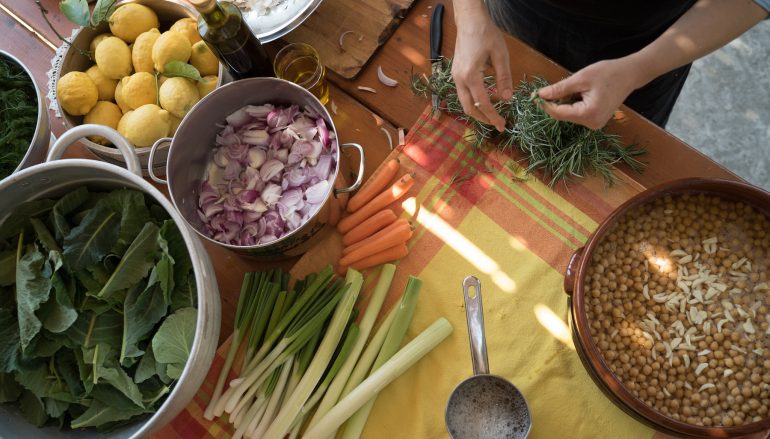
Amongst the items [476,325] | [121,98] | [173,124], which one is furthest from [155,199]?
[476,325]

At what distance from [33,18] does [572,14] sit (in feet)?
4.65

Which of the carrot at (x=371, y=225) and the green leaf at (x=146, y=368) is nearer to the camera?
the green leaf at (x=146, y=368)

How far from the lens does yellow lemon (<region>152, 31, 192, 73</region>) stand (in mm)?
1151

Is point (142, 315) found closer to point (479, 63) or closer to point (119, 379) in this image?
point (119, 379)

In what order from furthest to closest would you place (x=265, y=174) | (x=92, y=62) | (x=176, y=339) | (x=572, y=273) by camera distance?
1. (x=92, y=62)
2. (x=265, y=174)
3. (x=572, y=273)
4. (x=176, y=339)

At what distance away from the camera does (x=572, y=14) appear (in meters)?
1.27

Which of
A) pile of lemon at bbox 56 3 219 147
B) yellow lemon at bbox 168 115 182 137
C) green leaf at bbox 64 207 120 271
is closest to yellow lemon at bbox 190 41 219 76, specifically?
pile of lemon at bbox 56 3 219 147

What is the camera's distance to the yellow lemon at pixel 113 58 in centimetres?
119

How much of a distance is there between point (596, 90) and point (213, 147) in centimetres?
79

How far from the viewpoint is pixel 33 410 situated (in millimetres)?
951

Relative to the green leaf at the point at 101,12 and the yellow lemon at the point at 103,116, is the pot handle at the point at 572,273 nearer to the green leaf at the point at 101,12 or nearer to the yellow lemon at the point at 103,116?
the yellow lemon at the point at 103,116

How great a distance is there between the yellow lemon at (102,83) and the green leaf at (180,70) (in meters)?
0.16

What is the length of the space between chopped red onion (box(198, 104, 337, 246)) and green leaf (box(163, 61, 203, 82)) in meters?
0.12

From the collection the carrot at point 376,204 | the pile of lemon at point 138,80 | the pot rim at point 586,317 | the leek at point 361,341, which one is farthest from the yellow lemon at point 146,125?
the pot rim at point 586,317
